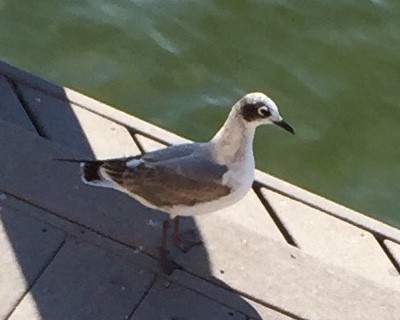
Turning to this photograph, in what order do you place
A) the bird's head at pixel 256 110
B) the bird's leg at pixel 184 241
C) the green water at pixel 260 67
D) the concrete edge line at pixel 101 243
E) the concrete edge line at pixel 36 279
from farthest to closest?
1. the green water at pixel 260 67
2. the bird's leg at pixel 184 241
3. the concrete edge line at pixel 101 243
4. the concrete edge line at pixel 36 279
5. the bird's head at pixel 256 110

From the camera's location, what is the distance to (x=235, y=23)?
274 inches

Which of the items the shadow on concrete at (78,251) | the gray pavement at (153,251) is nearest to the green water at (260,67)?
the gray pavement at (153,251)

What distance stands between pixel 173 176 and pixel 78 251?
1.62 feet

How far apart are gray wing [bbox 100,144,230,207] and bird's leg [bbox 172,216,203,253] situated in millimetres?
194

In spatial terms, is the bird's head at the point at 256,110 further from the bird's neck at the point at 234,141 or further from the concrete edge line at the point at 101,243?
the concrete edge line at the point at 101,243

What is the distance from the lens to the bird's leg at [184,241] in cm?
470

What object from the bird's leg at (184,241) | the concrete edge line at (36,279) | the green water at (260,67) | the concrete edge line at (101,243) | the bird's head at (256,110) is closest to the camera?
the bird's head at (256,110)

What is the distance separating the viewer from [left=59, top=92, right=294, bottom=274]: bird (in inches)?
172

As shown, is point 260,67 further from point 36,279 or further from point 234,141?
point 36,279

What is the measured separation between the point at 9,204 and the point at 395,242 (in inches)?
61.1

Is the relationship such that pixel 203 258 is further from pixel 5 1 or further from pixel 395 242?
pixel 5 1

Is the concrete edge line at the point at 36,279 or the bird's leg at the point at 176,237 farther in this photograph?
the bird's leg at the point at 176,237

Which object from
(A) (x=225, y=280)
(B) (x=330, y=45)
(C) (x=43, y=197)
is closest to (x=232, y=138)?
(A) (x=225, y=280)

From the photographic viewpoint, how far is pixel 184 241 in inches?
186
